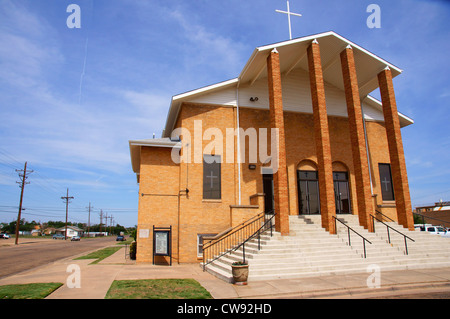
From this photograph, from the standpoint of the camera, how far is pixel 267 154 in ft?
56.5

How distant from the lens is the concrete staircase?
34.4 feet

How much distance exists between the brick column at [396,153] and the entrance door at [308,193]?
4155mm

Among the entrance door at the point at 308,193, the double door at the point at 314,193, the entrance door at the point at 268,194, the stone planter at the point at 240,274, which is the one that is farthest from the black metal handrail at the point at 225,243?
the stone planter at the point at 240,274

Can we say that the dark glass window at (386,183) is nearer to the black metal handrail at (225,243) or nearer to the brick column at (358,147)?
the brick column at (358,147)

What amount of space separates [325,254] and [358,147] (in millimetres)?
6167

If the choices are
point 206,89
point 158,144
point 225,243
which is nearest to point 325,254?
point 225,243

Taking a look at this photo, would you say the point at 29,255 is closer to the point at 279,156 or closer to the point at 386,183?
the point at 279,156

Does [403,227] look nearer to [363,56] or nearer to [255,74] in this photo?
[363,56]

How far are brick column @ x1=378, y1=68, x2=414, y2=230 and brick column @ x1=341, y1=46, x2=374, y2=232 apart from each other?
2516 millimetres

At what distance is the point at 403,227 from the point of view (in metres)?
15.4

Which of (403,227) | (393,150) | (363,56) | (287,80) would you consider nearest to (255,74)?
(287,80)

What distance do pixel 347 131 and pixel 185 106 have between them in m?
10.4

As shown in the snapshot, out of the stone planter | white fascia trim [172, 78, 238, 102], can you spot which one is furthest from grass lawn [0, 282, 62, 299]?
white fascia trim [172, 78, 238, 102]

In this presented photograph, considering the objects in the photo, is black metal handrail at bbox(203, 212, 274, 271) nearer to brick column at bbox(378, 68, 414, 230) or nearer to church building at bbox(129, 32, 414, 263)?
church building at bbox(129, 32, 414, 263)
